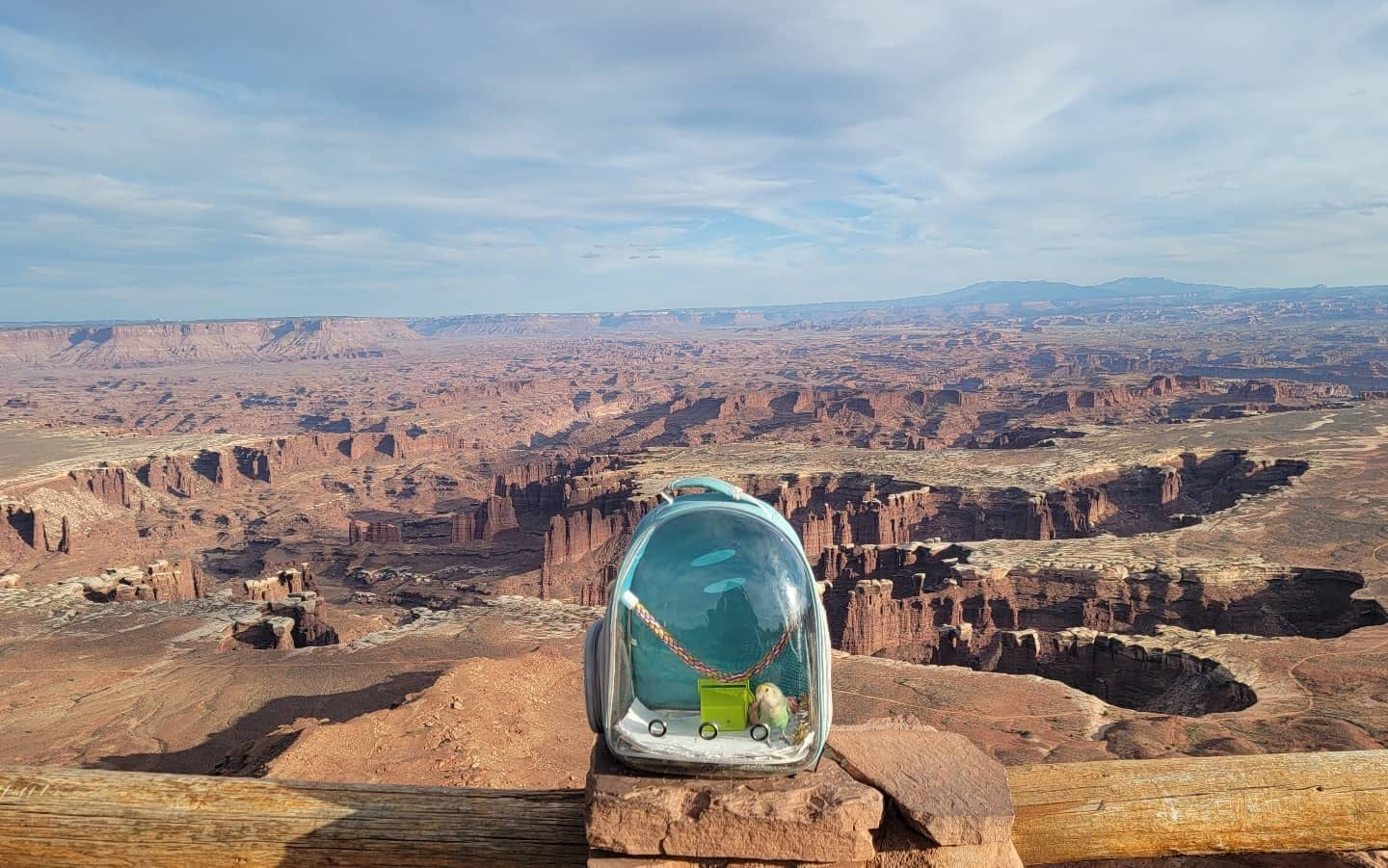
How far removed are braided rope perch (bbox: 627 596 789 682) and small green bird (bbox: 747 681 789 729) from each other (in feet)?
0.36

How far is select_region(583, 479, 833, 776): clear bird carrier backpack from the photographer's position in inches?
135

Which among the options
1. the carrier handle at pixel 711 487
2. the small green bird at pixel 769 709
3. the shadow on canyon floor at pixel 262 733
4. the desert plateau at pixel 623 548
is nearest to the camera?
the small green bird at pixel 769 709

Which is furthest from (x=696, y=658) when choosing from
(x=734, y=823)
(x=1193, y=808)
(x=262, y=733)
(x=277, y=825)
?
(x=262, y=733)

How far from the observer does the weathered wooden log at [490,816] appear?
361cm

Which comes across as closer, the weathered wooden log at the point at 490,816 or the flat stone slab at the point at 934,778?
the flat stone slab at the point at 934,778

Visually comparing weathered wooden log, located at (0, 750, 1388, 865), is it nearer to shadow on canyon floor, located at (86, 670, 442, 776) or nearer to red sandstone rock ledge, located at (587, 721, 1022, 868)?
red sandstone rock ledge, located at (587, 721, 1022, 868)

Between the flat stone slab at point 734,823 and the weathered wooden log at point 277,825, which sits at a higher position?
the flat stone slab at point 734,823

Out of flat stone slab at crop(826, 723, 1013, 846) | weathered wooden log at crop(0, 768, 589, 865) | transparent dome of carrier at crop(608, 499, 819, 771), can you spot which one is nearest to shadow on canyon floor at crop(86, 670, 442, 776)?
weathered wooden log at crop(0, 768, 589, 865)

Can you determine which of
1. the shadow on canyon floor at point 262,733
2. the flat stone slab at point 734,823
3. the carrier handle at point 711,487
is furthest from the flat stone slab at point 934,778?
Answer: the shadow on canyon floor at point 262,733

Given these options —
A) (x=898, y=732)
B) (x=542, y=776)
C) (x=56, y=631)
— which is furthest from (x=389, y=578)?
(x=898, y=732)

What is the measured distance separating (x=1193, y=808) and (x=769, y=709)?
222cm

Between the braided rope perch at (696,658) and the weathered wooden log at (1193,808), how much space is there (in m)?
1.51

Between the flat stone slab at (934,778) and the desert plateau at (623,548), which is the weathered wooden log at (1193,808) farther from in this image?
the desert plateau at (623,548)

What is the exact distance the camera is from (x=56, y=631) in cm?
2564
